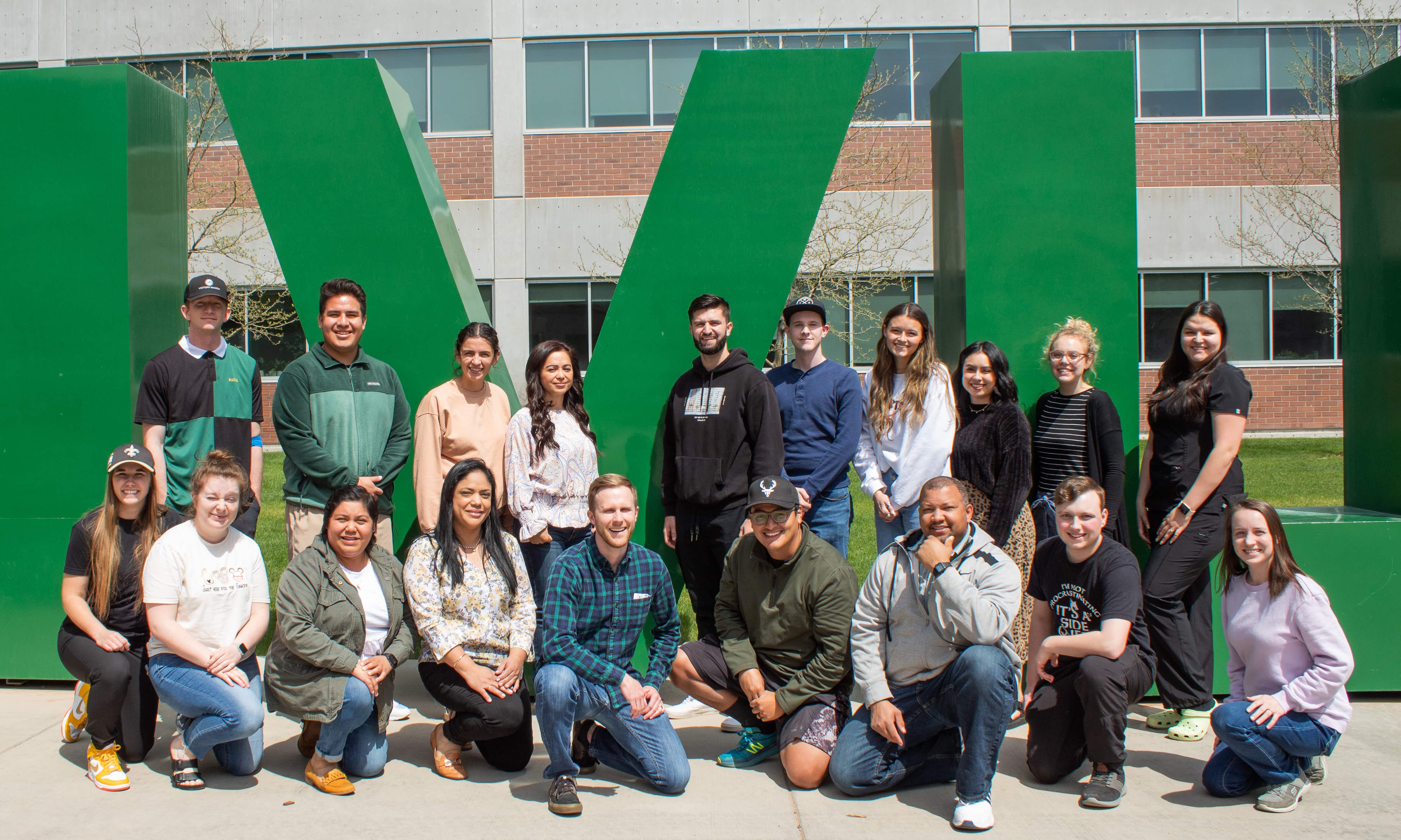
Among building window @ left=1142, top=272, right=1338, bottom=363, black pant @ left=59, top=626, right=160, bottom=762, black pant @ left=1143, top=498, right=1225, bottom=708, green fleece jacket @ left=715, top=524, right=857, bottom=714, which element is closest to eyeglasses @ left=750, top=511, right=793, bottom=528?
green fleece jacket @ left=715, top=524, right=857, bottom=714

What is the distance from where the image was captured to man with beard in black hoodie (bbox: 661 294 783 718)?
14.3 ft

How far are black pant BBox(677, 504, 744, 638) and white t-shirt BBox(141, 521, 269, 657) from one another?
1736mm

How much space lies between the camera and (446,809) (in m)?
3.52

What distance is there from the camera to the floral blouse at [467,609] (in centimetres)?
382

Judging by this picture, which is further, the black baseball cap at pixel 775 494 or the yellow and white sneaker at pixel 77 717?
the yellow and white sneaker at pixel 77 717

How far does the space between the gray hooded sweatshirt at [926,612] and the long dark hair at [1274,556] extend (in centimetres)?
83

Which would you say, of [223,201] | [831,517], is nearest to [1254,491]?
[831,517]

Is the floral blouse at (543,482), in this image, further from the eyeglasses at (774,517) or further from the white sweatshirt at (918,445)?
the white sweatshirt at (918,445)

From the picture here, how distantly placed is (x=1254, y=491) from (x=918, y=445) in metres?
7.76

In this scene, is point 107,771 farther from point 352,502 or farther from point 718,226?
point 718,226

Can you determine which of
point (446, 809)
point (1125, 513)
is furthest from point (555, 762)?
point (1125, 513)

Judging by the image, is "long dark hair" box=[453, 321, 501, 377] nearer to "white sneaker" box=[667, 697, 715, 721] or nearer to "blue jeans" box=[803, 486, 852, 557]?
"blue jeans" box=[803, 486, 852, 557]

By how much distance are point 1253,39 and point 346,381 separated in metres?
17.1

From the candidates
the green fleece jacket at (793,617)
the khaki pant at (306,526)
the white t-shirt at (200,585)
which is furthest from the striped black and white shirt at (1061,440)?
the white t-shirt at (200,585)
